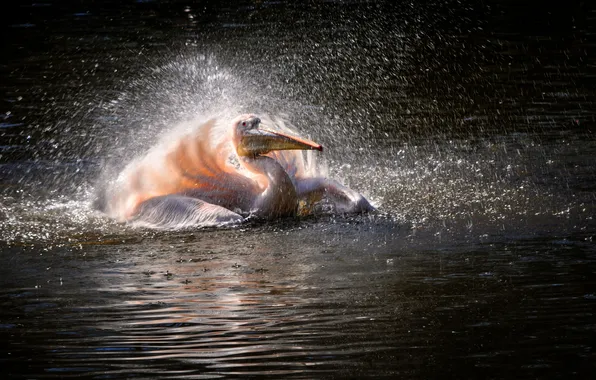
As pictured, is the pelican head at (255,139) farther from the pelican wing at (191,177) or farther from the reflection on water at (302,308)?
the reflection on water at (302,308)

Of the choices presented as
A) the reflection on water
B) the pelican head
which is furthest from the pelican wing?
the reflection on water

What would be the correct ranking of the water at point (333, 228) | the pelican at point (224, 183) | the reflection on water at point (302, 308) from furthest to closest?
the pelican at point (224, 183) → the water at point (333, 228) → the reflection on water at point (302, 308)

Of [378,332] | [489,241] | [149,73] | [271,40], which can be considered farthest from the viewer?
[271,40]

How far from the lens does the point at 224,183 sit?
29.0ft

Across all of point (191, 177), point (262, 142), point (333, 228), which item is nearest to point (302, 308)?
point (333, 228)

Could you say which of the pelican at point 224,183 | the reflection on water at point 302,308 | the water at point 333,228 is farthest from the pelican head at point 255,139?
the reflection on water at point 302,308

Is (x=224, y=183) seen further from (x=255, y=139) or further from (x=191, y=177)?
(x=255, y=139)

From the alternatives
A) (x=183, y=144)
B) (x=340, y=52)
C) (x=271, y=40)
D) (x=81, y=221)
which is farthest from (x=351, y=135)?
(x=271, y=40)

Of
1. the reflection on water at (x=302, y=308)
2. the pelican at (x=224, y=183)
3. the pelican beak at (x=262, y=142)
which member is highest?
the pelican beak at (x=262, y=142)

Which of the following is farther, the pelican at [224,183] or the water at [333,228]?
the pelican at [224,183]

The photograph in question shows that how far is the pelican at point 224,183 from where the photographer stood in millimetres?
8430

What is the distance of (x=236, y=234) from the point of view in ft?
26.2

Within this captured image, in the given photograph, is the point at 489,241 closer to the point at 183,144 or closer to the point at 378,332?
the point at 378,332

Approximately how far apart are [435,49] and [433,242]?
9974 mm
